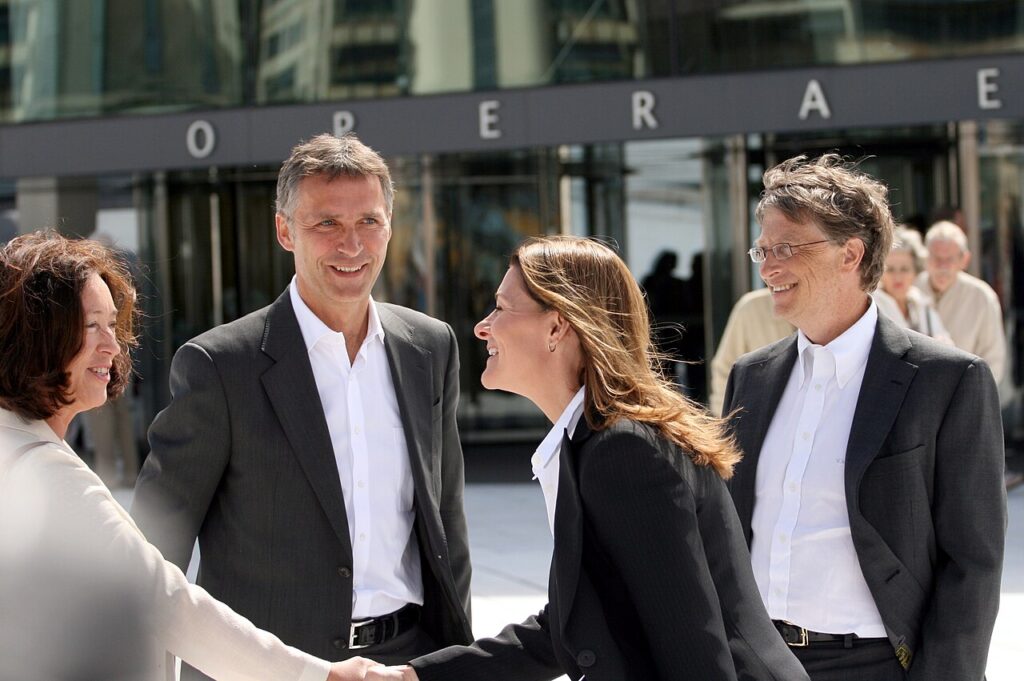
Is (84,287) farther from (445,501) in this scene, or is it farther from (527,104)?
(527,104)

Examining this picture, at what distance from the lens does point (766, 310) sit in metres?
7.00

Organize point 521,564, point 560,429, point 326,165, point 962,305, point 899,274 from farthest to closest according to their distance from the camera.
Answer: point 962,305 → point 521,564 → point 899,274 → point 326,165 → point 560,429

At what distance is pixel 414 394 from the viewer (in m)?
3.48

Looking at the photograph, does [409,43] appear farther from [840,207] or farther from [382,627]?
[382,627]

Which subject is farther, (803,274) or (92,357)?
(803,274)

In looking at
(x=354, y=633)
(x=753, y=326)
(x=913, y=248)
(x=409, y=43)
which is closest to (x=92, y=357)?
(x=354, y=633)

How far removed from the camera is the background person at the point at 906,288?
7.27m

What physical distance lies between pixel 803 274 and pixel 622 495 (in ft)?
3.88

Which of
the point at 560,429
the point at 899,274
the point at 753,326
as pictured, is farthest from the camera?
the point at 899,274

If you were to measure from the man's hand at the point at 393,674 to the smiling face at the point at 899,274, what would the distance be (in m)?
4.94

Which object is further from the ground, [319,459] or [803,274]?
[803,274]

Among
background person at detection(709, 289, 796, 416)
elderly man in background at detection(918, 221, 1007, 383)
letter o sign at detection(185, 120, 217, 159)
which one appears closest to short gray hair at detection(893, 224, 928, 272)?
background person at detection(709, 289, 796, 416)

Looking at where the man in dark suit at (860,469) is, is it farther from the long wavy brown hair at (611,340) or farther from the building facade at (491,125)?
the building facade at (491,125)

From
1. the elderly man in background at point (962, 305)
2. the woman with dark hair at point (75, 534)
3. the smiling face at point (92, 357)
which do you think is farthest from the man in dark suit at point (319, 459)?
the elderly man in background at point (962, 305)
